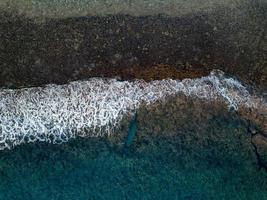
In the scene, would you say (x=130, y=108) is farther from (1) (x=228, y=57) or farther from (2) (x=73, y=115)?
(1) (x=228, y=57)

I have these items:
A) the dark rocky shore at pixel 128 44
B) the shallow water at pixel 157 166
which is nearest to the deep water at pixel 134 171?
the shallow water at pixel 157 166

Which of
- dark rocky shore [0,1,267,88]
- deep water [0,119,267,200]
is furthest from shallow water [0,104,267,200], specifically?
dark rocky shore [0,1,267,88]

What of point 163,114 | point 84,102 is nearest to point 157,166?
point 163,114

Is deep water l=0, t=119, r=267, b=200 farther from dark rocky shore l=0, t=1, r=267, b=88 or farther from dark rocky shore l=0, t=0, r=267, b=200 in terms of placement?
dark rocky shore l=0, t=1, r=267, b=88

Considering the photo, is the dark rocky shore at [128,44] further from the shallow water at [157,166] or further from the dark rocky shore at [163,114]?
the shallow water at [157,166]

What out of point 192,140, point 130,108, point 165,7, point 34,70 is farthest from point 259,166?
point 34,70

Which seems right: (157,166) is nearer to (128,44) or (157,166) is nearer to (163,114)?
(163,114)
